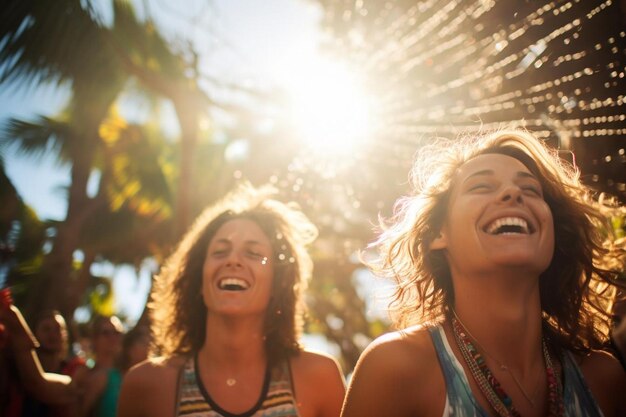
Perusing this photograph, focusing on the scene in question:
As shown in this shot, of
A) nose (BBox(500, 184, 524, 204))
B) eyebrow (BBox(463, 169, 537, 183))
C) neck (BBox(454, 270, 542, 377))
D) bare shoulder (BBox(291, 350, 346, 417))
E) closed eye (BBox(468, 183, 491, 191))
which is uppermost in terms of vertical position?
eyebrow (BBox(463, 169, 537, 183))

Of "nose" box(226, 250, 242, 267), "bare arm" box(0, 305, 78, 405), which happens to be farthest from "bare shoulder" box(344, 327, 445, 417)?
"bare arm" box(0, 305, 78, 405)

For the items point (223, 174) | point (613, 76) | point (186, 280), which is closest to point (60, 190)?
point (223, 174)

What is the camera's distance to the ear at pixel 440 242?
239cm

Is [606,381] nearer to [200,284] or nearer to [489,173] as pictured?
[489,173]

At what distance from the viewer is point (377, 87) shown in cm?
607

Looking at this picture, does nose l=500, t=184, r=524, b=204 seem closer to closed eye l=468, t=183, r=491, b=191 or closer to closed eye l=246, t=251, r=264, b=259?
closed eye l=468, t=183, r=491, b=191

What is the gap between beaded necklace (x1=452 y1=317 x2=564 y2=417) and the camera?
6.26 feet

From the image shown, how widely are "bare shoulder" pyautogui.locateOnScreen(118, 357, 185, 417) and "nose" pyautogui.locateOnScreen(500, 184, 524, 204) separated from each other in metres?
1.82

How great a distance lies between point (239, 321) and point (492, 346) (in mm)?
1472

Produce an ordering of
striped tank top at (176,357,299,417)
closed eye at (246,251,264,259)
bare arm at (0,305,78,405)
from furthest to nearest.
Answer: bare arm at (0,305,78,405), closed eye at (246,251,264,259), striped tank top at (176,357,299,417)

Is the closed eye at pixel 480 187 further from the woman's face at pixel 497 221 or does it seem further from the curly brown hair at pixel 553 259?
the curly brown hair at pixel 553 259

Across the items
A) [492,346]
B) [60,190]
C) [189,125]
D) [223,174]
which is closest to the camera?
[492,346]

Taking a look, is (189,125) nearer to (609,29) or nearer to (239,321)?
(239,321)

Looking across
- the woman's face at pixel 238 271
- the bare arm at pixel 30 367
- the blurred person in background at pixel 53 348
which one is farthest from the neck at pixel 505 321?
the blurred person in background at pixel 53 348
